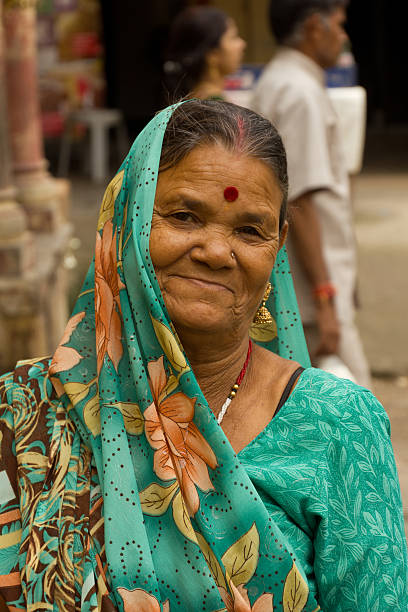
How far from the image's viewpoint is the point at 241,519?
5.69 ft

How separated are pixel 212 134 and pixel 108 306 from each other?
38 cm

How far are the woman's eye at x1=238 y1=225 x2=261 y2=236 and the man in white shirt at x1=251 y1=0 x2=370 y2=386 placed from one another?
175 cm

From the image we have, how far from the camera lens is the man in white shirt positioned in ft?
12.3

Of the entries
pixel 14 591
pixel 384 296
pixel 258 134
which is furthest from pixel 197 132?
pixel 384 296

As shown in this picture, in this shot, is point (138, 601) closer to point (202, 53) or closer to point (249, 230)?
point (249, 230)

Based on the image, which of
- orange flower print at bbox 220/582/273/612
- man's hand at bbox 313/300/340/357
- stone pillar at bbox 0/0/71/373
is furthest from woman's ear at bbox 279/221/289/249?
stone pillar at bbox 0/0/71/373

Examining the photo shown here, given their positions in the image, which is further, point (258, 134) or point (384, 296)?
point (384, 296)

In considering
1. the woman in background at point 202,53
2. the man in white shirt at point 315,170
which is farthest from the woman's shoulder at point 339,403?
the woman in background at point 202,53

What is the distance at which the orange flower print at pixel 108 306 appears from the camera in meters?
1.79

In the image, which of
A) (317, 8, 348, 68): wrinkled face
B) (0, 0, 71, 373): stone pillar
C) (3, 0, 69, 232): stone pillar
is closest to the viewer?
(317, 8, 348, 68): wrinkled face

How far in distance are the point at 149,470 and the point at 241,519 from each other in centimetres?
18

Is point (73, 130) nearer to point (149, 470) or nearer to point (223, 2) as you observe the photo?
point (223, 2)

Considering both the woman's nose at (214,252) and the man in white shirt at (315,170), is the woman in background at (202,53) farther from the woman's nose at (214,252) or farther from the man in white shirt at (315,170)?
the woman's nose at (214,252)

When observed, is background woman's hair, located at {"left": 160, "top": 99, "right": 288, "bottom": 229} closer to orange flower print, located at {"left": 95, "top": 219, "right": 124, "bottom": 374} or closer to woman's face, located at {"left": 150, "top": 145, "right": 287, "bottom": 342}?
woman's face, located at {"left": 150, "top": 145, "right": 287, "bottom": 342}
